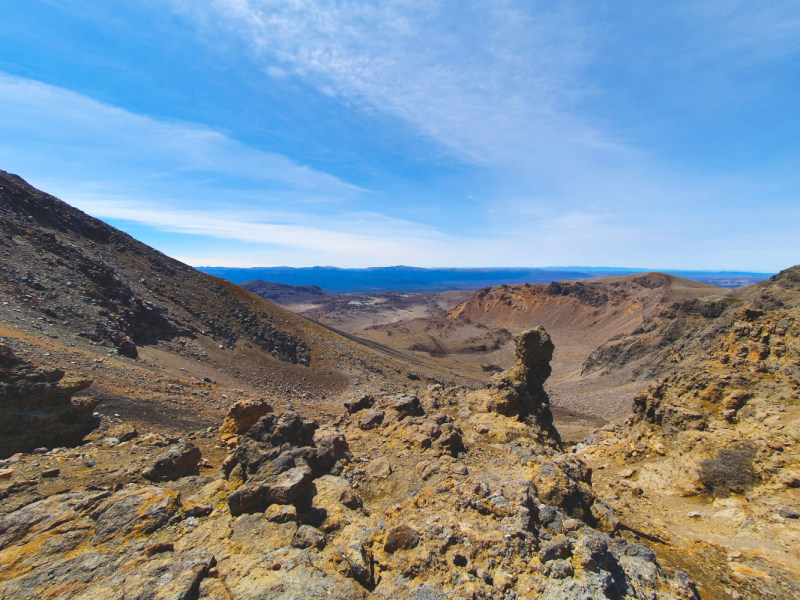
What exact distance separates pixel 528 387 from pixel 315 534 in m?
9.55

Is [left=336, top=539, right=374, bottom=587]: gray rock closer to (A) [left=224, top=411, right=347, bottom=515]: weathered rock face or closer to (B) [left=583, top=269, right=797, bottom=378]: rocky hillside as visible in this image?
(A) [left=224, top=411, right=347, bottom=515]: weathered rock face

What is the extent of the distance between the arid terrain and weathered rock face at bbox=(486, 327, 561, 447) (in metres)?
0.07

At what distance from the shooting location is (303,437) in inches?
277

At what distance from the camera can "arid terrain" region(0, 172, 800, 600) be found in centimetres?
392

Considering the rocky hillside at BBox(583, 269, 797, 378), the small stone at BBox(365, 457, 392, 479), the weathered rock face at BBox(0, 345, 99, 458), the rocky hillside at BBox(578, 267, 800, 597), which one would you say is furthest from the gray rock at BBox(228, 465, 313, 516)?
the rocky hillside at BBox(583, 269, 797, 378)

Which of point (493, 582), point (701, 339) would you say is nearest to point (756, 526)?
point (493, 582)

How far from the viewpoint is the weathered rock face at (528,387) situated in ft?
36.1

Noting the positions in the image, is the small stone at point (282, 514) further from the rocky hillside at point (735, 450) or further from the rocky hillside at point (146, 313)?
the rocky hillside at point (146, 313)

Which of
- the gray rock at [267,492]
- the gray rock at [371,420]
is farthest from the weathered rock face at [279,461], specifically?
the gray rock at [371,420]

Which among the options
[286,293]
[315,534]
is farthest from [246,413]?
[286,293]

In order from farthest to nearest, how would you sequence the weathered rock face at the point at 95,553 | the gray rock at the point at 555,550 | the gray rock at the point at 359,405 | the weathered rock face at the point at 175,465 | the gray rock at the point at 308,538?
the gray rock at the point at 359,405 < the weathered rock face at the point at 175,465 < the gray rock at the point at 308,538 < the gray rock at the point at 555,550 < the weathered rock face at the point at 95,553

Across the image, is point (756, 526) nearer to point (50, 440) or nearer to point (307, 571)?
point (307, 571)

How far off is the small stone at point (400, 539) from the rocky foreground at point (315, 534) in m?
0.02

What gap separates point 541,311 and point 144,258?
80322 mm
